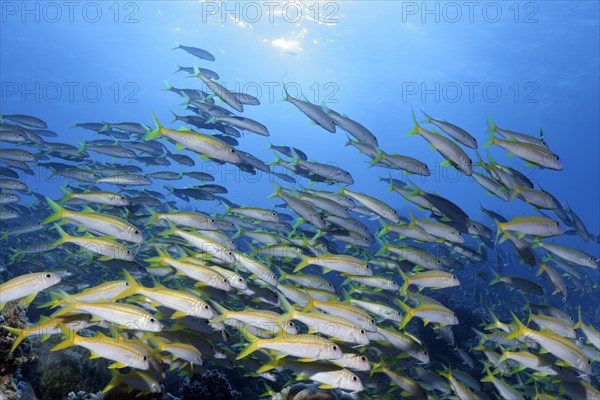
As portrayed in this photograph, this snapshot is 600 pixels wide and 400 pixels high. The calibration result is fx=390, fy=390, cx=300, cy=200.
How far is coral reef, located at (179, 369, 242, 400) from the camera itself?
5672 mm

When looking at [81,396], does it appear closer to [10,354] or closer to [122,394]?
[122,394]

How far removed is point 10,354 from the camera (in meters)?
4.21

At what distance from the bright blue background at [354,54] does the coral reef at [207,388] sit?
593 inches

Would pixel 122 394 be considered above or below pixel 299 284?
below

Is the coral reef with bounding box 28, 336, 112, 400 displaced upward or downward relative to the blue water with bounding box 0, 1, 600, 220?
downward

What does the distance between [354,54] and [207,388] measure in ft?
121

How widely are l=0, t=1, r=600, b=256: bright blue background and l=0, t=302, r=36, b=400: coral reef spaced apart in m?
15.9

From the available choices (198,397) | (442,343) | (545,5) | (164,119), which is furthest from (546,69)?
(164,119)

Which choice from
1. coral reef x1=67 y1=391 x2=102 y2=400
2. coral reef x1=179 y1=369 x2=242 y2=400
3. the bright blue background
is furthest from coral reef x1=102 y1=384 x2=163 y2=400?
the bright blue background

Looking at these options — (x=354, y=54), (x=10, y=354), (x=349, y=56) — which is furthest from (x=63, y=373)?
(x=349, y=56)

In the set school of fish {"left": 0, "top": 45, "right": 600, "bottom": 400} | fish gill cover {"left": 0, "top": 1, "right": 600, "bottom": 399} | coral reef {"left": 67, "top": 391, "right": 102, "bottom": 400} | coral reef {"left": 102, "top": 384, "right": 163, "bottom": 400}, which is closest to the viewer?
school of fish {"left": 0, "top": 45, "right": 600, "bottom": 400}

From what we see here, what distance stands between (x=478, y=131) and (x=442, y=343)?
234 ft

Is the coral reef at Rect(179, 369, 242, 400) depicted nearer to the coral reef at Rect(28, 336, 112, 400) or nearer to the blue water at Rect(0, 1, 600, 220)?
the coral reef at Rect(28, 336, 112, 400)

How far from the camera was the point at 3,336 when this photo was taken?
4.21m
